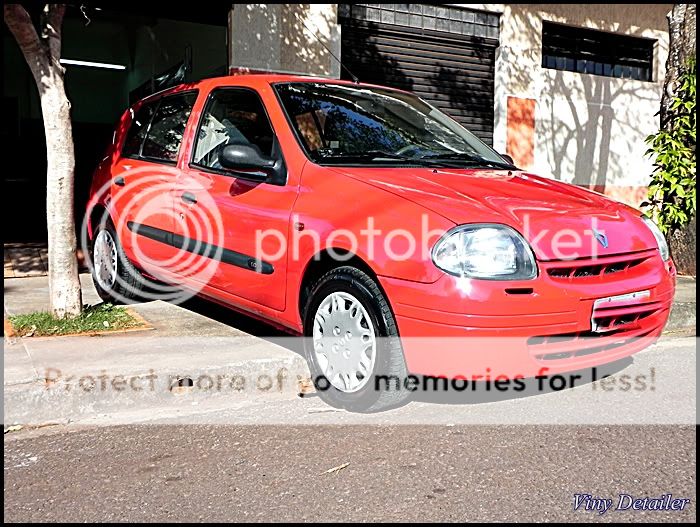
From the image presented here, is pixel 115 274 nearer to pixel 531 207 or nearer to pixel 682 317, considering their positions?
pixel 531 207

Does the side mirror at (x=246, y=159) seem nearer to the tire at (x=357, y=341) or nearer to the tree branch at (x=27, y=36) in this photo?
the tire at (x=357, y=341)

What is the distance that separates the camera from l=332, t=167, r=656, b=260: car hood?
3.57 meters

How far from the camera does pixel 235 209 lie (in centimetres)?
453

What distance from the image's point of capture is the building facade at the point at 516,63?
9.65 meters

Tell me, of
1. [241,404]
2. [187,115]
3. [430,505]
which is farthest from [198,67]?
[430,505]

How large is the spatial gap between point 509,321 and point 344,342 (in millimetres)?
884

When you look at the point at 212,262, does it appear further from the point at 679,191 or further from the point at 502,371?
the point at 679,191

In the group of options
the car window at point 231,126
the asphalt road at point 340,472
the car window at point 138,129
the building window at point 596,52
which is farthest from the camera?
the building window at point 596,52

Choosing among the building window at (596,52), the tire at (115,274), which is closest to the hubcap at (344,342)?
the tire at (115,274)

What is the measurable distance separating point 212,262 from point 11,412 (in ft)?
4.71

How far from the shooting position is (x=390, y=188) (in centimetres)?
382

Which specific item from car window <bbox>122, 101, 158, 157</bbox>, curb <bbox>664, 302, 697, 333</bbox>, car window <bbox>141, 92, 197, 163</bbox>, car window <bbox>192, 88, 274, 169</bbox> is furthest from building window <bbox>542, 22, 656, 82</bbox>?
car window <bbox>192, 88, 274, 169</bbox>

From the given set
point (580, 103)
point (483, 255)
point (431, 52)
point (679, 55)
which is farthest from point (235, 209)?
point (580, 103)

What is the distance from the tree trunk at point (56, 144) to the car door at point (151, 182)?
414 mm
